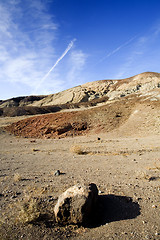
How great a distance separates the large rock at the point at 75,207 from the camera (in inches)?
132

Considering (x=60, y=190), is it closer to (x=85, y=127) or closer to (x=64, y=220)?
(x=64, y=220)

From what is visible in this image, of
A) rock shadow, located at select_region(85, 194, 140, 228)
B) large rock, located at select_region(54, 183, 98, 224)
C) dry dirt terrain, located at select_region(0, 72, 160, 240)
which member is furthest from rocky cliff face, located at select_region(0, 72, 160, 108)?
large rock, located at select_region(54, 183, 98, 224)

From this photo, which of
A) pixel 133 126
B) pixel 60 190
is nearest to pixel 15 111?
pixel 133 126

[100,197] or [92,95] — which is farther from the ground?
[92,95]

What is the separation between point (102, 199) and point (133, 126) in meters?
15.7

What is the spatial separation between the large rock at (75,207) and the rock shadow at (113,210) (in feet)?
0.87

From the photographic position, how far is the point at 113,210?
3904mm

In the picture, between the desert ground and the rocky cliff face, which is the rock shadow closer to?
the desert ground

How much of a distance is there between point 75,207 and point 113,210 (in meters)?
1.18

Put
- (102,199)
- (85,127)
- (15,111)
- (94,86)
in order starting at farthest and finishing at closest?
(94,86) → (15,111) → (85,127) → (102,199)

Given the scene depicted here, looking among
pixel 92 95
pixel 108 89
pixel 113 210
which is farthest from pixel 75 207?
pixel 108 89

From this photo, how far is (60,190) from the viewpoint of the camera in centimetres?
504

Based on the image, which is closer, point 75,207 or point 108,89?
point 75,207

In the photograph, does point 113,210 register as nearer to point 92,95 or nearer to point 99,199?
point 99,199
